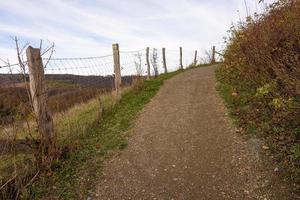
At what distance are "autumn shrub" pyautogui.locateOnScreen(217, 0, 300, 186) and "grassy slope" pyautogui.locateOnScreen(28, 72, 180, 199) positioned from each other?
2.45 m

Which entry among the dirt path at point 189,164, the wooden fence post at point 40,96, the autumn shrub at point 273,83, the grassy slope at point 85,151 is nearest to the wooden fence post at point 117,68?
the grassy slope at point 85,151

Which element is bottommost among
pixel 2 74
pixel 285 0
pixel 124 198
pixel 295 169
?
pixel 124 198

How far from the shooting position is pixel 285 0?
814 cm

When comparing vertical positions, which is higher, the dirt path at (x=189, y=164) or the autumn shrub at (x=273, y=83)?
the autumn shrub at (x=273, y=83)

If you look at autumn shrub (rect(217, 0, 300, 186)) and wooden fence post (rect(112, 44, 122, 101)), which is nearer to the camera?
autumn shrub (rect(217, 0, 300, 186))

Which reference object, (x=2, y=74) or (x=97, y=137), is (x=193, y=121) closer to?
(x=97, y=137)

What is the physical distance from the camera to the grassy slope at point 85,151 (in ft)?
15.2

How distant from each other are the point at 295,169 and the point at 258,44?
347cm

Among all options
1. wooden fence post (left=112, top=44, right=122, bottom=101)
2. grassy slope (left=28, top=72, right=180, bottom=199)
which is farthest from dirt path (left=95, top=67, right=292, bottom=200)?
wooden fence post (left=112, top=44, right=122, bottom=101)

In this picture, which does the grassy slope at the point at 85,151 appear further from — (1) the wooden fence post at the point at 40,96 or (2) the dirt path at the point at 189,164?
(1) the wooden fence post at the point at 40,96

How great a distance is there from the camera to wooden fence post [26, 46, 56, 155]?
16.4 feet

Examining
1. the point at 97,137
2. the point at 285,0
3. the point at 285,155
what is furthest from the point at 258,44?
the point at 97,137

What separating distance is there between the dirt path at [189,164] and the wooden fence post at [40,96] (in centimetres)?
97

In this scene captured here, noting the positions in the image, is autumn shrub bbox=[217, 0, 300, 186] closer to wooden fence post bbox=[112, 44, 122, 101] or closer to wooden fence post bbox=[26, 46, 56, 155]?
wooden fence post bbox=[112, 44, 122, 101]
